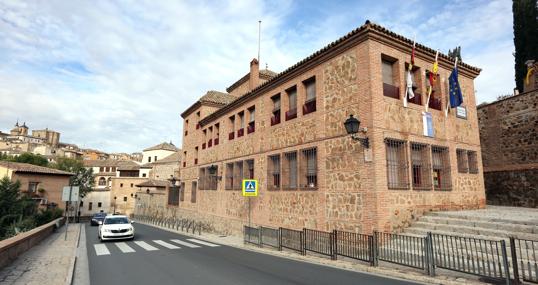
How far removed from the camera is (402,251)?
869cm

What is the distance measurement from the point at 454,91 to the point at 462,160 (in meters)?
3.09

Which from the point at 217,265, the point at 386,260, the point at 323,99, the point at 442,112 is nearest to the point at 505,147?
the point at 442,112

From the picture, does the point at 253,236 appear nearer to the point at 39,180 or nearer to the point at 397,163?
the point at 397,163

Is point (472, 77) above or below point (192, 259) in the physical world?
above

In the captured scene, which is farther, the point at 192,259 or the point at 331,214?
the point at 331,214

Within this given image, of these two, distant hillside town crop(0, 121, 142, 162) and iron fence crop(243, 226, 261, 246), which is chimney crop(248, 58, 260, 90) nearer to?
iron fence crop(243, 226, 261, 246)

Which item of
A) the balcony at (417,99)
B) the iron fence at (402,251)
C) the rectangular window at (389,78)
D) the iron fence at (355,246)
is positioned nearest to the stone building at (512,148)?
the balcony at (417,99)

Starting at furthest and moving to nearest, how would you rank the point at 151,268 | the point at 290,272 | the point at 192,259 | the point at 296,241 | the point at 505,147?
1. the point at 505,147
2. the point at 296,241
3. the point at 192,259
4. the point at 151,268
5. the point at 290,272

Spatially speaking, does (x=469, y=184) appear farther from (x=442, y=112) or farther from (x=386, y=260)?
(x=386, y=260)

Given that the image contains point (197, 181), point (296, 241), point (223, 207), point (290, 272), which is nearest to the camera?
point (290, 272)

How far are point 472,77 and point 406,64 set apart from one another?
195 inches

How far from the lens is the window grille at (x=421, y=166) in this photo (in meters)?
11.6

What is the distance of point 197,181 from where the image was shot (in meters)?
25.5

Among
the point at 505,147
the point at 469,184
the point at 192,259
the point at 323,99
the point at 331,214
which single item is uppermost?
the point at 323,99
